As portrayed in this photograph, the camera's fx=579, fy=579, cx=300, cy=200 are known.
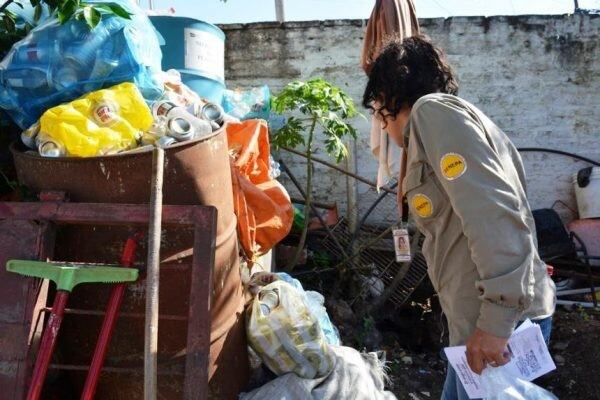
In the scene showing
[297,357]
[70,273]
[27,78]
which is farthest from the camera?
[297,357]

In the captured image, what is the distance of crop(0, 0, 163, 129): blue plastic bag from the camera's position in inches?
96.6

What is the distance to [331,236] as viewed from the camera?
4.36 m

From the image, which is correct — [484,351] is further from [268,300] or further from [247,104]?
[247,104]

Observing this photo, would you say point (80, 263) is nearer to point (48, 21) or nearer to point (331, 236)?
point (48, 21)

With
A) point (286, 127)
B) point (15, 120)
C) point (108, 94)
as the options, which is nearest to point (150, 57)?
point (108, 94)

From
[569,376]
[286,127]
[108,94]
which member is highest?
[108,94]

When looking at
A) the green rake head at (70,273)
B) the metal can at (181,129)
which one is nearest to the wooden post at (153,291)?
the green rake head at (70,273)

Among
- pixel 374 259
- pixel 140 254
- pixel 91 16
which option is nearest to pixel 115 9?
pixel 91 16

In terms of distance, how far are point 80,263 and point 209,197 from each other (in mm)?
571

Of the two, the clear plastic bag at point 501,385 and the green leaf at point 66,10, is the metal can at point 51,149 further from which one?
the clear plastic bag at point 501,385

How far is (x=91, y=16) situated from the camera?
2.30 metres

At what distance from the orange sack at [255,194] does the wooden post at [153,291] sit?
88 cm

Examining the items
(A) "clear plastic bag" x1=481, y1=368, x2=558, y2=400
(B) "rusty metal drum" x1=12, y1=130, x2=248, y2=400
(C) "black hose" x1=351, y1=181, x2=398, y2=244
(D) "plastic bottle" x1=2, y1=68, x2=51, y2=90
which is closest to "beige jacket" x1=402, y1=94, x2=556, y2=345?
(A) "clear plastic bag" x1=481, y1=368, x2=558, y2=400

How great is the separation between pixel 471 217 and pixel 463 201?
0.15 ft
